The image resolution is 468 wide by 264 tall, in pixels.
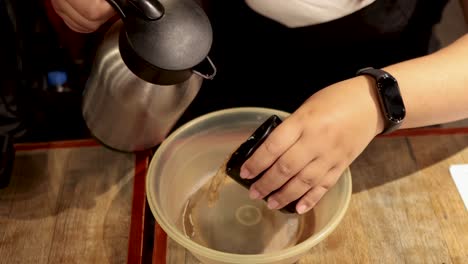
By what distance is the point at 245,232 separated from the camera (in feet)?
2.80

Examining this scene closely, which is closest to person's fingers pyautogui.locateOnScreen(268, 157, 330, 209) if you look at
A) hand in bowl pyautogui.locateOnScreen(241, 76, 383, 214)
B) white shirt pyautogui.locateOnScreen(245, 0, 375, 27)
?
hand in bowl pyautogui.locateOnScreen(241, 76, 383, 214)

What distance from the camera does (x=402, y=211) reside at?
878 mm

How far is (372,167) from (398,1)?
1.02ft

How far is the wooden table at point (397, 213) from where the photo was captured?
0.83 meters

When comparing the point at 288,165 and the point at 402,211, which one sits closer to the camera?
the point at 288,165

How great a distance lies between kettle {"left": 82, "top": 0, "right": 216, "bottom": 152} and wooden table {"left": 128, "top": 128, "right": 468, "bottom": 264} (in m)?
0.11

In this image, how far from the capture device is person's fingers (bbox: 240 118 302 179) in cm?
72

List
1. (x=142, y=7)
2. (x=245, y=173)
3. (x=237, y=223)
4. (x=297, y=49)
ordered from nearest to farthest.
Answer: (x=142, y=7), (x=245, y=173), (x=237, y=223), (x=297, y=49)

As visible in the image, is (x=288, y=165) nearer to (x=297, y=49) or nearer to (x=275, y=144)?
(x=275, y=144)

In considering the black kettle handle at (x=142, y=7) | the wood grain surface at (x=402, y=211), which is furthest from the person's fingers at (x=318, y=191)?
the black kettle handle at (x=142, y=7)

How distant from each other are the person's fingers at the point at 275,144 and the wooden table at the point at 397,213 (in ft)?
0.66

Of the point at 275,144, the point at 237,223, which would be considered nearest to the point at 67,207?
→ the point at 237,223

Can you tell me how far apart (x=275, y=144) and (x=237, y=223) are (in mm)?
210

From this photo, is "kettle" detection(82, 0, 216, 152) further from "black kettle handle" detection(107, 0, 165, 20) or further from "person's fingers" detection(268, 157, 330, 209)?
"person's fingers" detection(268, 157, 330, 209)
